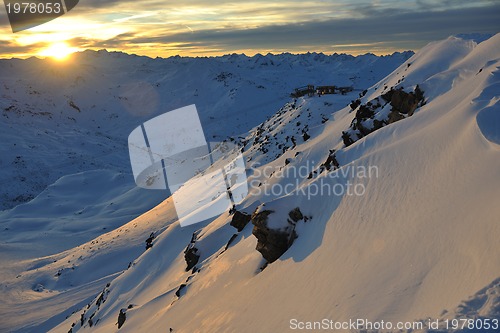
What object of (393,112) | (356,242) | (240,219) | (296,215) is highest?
(393,112)

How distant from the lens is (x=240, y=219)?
647 inches

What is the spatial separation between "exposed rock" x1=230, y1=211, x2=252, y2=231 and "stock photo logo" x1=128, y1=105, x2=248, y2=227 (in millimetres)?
3627

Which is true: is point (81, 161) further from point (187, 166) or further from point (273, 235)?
point (273, 235)

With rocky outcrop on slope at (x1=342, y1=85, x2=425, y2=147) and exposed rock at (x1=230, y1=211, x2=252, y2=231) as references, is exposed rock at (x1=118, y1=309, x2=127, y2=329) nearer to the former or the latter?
exposed rock at (x1=230, y1=211, x2=252, y2=231)

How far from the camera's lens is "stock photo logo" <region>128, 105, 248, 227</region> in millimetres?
23734

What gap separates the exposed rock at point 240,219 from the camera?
16.4m

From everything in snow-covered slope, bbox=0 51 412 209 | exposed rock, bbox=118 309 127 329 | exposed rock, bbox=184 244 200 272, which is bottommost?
snow-covered slope, bbox=0 51 412 209

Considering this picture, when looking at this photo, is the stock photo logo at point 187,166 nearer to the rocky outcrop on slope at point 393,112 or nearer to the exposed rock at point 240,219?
the exposed rock at point 240,219

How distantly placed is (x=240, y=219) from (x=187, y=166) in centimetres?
3109

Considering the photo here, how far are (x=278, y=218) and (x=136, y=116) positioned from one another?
340 feet

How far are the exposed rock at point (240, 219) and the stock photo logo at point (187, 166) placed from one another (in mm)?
3627
